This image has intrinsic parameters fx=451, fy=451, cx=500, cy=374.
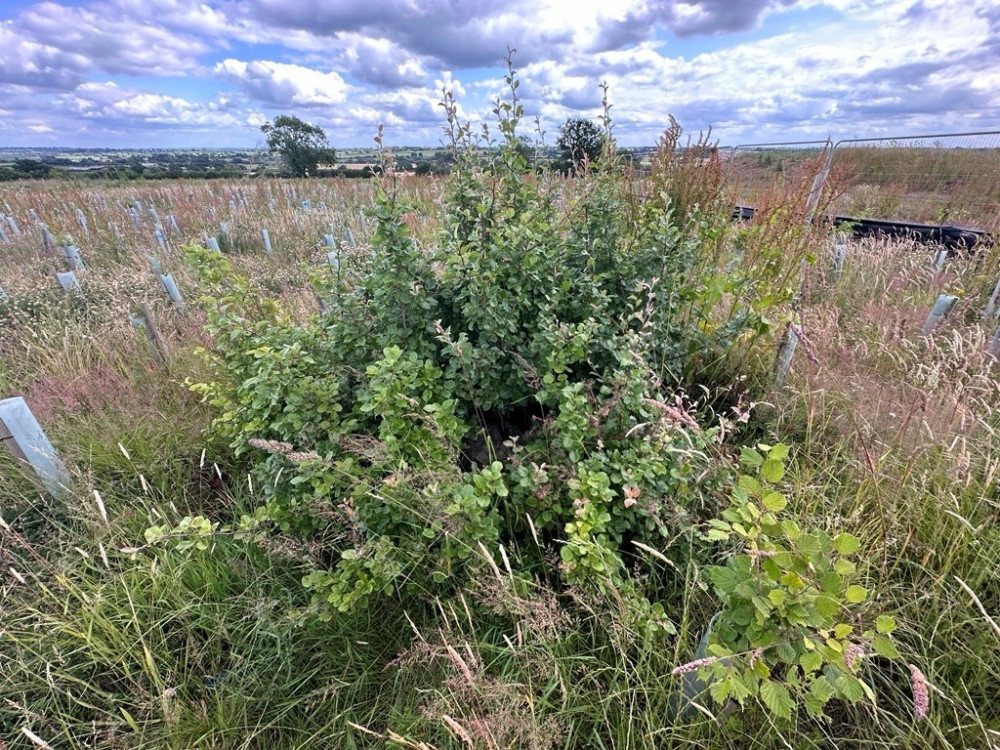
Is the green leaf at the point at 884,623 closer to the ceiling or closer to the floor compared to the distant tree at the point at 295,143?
closer to the floor

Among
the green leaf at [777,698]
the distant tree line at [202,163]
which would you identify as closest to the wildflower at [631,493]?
the green leaf at [777,698]

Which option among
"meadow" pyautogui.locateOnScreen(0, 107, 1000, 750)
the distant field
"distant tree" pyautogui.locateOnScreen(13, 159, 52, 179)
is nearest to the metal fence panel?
the distant field

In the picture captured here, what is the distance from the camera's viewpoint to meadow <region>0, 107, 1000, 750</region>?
1.29m

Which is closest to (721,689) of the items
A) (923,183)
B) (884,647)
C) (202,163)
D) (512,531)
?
(884,647)

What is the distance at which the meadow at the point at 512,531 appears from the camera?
129 cm

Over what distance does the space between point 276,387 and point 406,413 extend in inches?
21.0

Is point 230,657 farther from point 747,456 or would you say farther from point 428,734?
point 747,456

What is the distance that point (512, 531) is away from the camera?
1655 mm

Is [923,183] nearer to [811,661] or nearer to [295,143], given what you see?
[811,661]

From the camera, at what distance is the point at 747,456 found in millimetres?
1140

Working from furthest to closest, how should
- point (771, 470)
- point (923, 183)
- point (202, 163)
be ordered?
point (202, 163), point (923, 183), point (771, 470)

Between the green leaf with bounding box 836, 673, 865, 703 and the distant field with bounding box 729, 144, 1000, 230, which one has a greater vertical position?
the distant field with bounding box 729, 144, 1000, 230

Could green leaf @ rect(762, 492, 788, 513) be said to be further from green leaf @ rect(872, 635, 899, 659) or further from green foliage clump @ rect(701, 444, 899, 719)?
green leaf @ rect(872, 635, 899, 659)

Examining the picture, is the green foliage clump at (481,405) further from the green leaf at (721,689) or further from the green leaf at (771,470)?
the green leaf at (771,470)
